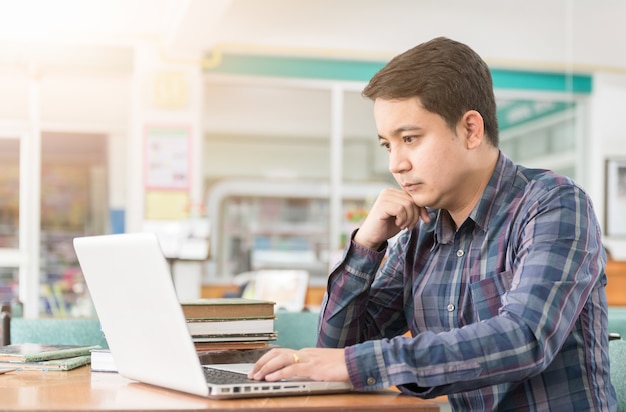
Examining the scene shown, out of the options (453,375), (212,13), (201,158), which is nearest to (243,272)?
(201,158)

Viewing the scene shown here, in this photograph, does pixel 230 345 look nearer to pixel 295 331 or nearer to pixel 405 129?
pixel 405 129

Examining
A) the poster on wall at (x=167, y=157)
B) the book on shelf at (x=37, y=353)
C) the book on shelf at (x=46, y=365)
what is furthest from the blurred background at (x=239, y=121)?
the book on shelf at (x=46, y=365)

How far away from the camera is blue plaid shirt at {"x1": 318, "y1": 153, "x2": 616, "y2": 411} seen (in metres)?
1.23

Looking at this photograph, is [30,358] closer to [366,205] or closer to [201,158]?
[201,158]

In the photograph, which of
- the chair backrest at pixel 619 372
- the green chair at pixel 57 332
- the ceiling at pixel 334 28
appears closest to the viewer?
the chair backrest at pixel 619 372

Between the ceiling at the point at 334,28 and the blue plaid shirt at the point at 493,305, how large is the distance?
4568mm

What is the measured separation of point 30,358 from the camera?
64.1 inches

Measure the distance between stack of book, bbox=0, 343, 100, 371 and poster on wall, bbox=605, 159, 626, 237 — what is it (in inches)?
264

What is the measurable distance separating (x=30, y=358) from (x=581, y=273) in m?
0.94

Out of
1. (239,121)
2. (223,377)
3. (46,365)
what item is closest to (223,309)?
(223,377)

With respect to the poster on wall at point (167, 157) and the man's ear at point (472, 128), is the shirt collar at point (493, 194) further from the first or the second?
the poster on wall at point (167, 157)

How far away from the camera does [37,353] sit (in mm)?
1648

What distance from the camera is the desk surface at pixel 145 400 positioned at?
1.14 metres

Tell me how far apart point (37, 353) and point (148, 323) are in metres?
0.48
